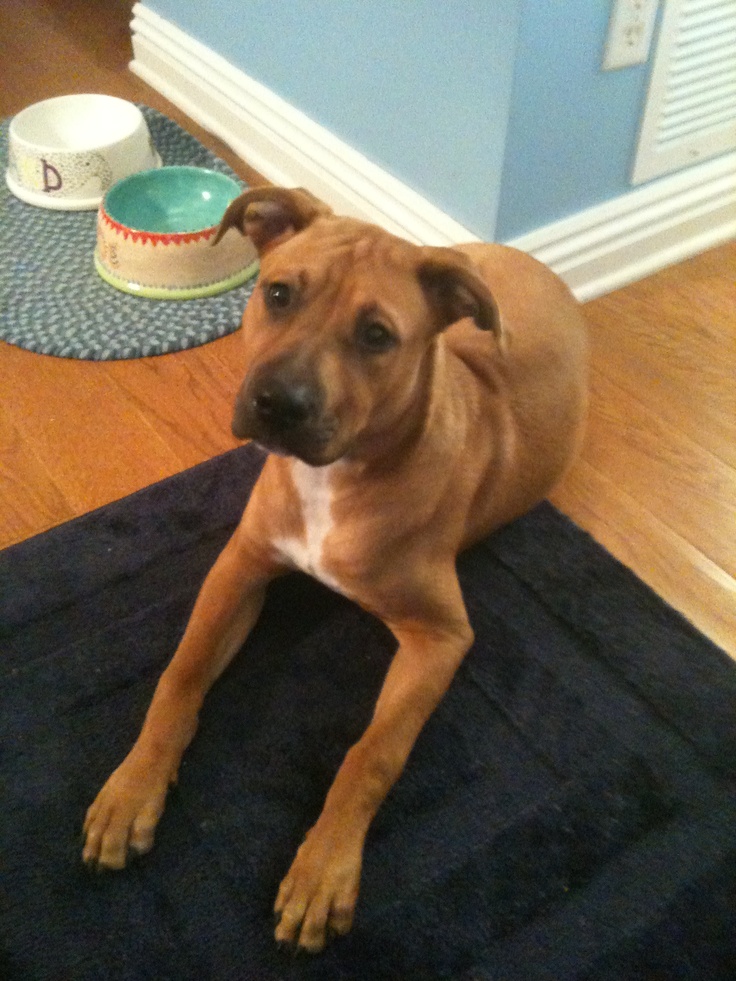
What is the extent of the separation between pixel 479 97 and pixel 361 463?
1.26 meters

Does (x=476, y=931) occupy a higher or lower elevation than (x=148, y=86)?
lower

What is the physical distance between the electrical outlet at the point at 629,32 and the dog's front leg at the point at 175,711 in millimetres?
1640

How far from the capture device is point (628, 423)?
2342 millimetres

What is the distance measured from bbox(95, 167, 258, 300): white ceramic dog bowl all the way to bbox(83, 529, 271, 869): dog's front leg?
45.3 inches

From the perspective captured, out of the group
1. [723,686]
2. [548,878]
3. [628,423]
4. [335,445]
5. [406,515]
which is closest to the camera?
[335,445]

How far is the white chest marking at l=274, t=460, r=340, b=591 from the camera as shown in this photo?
5.01 feet

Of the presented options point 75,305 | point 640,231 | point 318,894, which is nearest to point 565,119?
point 640,231

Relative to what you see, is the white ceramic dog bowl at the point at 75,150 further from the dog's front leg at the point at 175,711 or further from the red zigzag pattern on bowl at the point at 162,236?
the dog's front leg at the point at 175,711

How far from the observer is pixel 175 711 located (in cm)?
149

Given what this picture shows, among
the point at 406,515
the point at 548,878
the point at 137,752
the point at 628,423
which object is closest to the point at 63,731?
the point at 137,752

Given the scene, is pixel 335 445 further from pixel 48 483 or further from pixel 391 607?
pixel 48 483

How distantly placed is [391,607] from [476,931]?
569mm

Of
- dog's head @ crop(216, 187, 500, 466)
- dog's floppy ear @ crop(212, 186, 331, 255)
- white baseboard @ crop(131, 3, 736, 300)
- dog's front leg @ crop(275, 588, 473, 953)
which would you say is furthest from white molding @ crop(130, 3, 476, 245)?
dog's front leg @ crop(275, 588, 473, 953)

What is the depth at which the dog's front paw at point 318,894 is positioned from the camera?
1.30 metres
